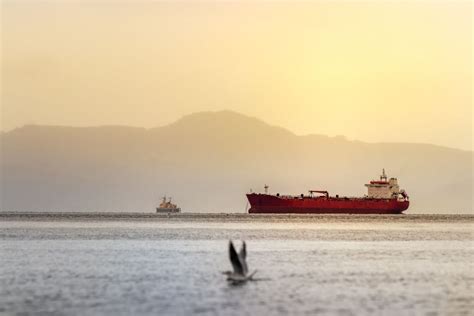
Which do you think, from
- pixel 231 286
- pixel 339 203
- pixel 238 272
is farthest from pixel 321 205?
pixel 231 286

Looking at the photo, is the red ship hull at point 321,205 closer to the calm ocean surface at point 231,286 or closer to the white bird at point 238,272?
the calm ocean surface at point 231,286

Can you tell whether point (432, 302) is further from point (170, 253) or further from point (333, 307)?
point (170, 253)

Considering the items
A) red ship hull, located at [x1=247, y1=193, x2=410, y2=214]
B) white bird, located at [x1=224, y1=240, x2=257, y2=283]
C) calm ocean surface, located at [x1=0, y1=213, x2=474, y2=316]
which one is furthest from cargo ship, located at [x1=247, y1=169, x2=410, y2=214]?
white bird, located at [x1=224, y1=240, x2=257, y2=283]

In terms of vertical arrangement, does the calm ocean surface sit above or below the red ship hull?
below

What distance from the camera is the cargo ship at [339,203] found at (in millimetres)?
155875

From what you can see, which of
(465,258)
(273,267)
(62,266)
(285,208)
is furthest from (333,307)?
(285,208)

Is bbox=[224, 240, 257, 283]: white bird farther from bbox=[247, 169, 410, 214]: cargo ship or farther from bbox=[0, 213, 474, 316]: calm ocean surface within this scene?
bbox=[247, 169, 410, 214]: cargo ship

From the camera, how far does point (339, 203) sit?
158375mm

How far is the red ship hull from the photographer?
6132 inches

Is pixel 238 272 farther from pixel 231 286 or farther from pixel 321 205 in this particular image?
pixel 321 205

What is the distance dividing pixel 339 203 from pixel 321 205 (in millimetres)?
3696

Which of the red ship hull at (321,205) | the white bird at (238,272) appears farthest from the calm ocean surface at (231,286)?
the red ship hull at (321,205)

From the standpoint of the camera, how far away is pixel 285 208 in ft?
518

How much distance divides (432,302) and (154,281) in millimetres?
12310
